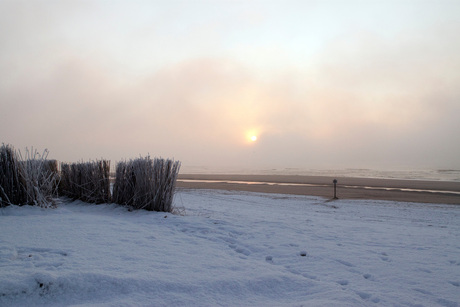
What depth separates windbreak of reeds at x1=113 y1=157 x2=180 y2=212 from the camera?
6.17 m

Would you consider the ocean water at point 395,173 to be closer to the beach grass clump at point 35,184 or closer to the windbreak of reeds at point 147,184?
the windbreak of reeds at point 147,184

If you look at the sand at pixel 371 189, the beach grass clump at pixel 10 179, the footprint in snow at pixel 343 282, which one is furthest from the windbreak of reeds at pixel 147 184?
the sand at pixel 371 189

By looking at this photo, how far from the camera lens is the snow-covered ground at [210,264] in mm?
2584

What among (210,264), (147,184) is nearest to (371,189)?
(147,184)

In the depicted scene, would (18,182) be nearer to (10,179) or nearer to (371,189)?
(10,179)

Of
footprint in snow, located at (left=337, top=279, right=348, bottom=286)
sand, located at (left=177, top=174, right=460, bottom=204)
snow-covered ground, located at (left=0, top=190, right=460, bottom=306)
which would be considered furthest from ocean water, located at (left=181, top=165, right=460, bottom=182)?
footprint in snow, located at (left=337, top=279, right=348, bottom=286)

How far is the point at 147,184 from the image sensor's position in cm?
618

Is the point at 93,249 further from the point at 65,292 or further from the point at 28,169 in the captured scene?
the point at 28,169

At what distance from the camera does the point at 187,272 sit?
3021 mm

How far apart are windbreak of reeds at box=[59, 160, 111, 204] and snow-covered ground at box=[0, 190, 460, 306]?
1603 mm

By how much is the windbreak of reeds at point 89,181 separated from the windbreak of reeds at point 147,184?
547mm

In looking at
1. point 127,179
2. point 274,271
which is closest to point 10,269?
point 274,271

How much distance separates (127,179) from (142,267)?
12.2 feet

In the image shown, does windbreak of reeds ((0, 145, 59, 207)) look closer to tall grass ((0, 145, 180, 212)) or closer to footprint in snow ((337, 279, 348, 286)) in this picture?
tall grass ((0, 145, 180, 212))
